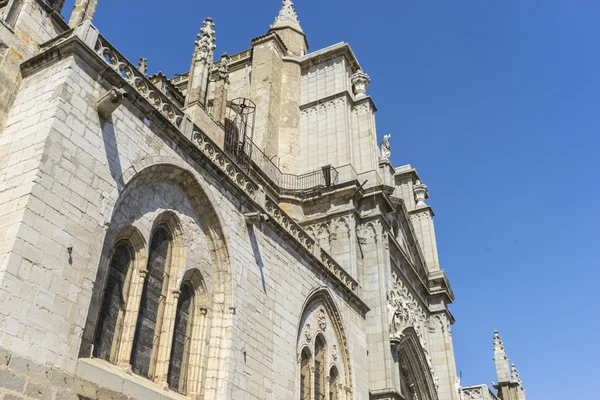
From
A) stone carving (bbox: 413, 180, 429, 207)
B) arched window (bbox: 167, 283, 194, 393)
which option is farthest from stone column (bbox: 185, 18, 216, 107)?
stone carving (bbox: 413, 180, 429, 207)

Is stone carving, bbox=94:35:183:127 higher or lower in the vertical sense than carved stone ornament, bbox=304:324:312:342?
higher

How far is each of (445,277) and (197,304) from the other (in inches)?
786

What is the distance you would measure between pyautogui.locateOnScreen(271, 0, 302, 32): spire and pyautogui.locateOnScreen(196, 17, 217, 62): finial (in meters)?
14.2

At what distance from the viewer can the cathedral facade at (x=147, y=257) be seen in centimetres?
Result: 763

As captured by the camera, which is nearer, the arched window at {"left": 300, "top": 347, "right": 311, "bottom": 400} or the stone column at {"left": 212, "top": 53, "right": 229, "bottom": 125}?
the arched window at {"left": 300, "top": 347, "right": 311, "bottom": 400}

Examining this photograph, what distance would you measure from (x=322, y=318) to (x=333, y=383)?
1.77 meters

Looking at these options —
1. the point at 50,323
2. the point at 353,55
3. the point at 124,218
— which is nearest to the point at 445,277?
the point at 353,55

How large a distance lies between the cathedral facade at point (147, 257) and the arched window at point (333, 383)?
2.0 inches

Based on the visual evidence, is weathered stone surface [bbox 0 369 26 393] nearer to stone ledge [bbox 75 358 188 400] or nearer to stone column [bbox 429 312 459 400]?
stone ledge [bbox 75 358 188 400]

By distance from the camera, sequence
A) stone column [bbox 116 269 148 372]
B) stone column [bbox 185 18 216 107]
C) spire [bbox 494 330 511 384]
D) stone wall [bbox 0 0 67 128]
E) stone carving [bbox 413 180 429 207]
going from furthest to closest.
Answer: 1. spire [bbox 494 330 511 384]
2. stone carving [bbox 413 180 429 207]
3. stone column [bbox 185 18 216 107]
4. stone wall [bbox 0 0 67 128]
5. stone column [bbox 116 269 148 372]

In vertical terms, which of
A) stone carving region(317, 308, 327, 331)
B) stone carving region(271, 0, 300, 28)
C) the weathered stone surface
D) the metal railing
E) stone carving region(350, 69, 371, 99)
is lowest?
the weathered stone surface

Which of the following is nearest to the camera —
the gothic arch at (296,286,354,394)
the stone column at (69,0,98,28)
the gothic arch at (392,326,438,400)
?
the stone column at (69,0,98,28)

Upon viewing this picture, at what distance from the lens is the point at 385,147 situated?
88.6 ft

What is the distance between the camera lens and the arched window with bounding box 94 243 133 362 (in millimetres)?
8742
